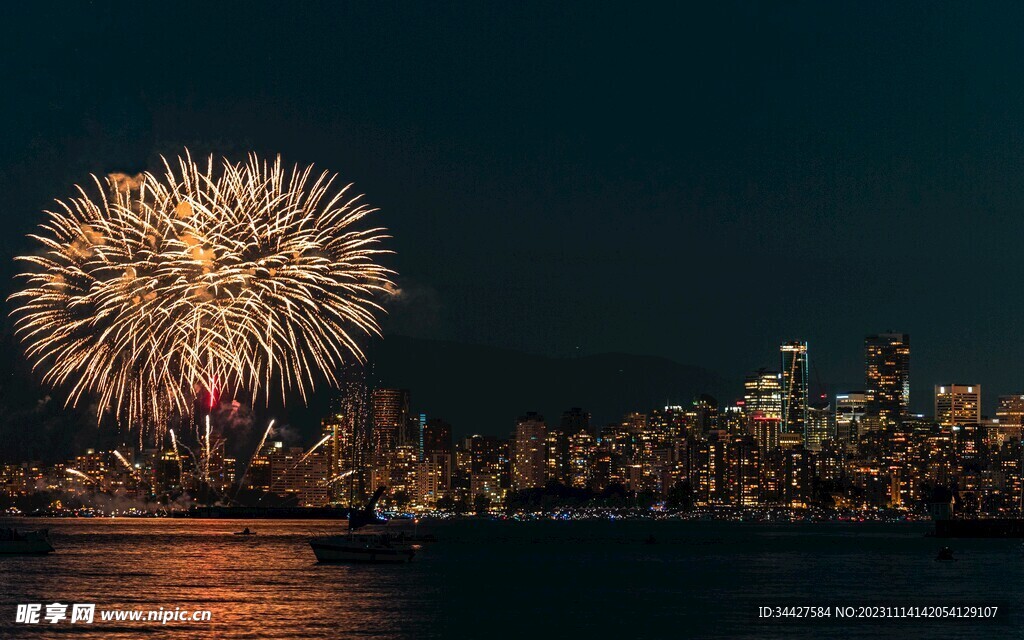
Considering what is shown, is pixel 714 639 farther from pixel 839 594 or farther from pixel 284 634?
pixel 839 594

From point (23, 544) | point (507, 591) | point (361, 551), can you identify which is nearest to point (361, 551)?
point (361, 551)

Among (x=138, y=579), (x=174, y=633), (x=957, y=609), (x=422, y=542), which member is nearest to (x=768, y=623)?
(x=957, y=609)

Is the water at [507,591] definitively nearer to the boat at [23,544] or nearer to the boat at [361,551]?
the boat at [361,551]

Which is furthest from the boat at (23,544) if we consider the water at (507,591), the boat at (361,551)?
the boat at (361,551)

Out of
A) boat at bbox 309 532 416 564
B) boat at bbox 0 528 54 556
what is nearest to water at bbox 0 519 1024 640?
boat at bbox 309 532 416 564

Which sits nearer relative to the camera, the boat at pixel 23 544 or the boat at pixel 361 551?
the boat at pixel 361 551

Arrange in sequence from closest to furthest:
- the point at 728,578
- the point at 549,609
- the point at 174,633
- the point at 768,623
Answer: the point at 174,633 < the point at 768,623 < the point at 549,609 < the point at 728,578

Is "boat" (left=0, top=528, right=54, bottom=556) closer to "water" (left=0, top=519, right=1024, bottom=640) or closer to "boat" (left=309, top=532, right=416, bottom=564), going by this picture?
"water" (left=0, top=519, right=1024, bottom=640)
